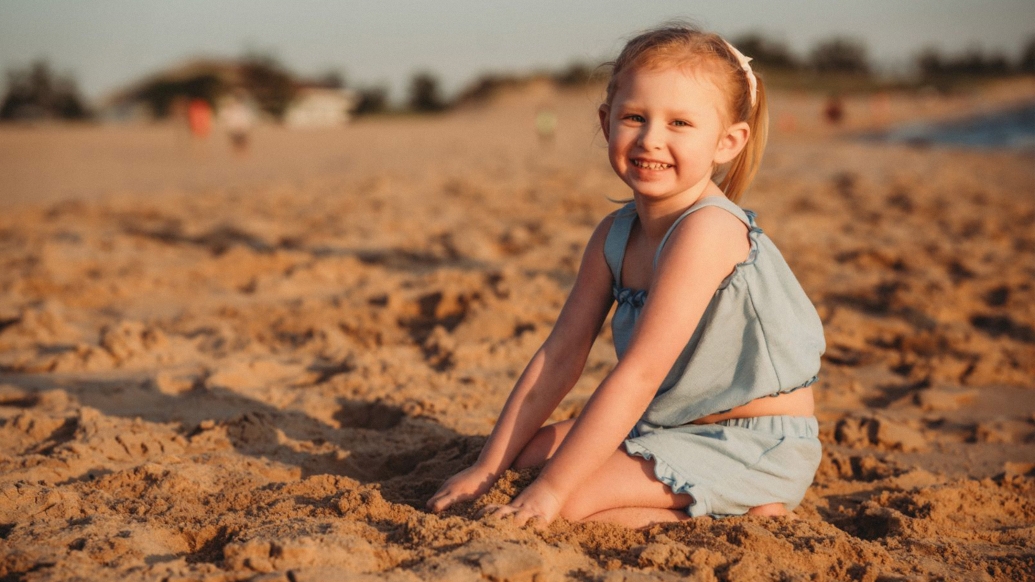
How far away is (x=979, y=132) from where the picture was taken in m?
19.1

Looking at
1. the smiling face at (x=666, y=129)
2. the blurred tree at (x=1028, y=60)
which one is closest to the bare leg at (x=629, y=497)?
the smiling face at (x=666, y=129)

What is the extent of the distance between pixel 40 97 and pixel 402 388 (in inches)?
1709

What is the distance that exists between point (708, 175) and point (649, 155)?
202 millimetres

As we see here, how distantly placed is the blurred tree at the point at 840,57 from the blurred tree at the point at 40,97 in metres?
49.6

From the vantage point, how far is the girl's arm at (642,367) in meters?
1.77

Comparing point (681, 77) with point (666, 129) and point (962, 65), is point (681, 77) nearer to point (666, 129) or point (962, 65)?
point (666, 129)

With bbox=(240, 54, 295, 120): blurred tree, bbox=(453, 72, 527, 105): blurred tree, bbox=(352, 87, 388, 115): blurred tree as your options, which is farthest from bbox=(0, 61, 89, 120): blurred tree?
bbox=(453, 72, 527, 105): blurred tree

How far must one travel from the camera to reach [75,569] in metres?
1.48

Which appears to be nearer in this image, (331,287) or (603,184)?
(331,287)

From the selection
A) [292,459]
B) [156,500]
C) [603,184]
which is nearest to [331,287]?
[292,459]

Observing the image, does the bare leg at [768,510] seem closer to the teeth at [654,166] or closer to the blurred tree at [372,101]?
the teeth at [654,166]

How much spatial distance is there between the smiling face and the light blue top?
9cm

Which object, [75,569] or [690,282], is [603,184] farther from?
[75,569]

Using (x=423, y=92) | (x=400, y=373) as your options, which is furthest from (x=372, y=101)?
(x=400, y=373)
